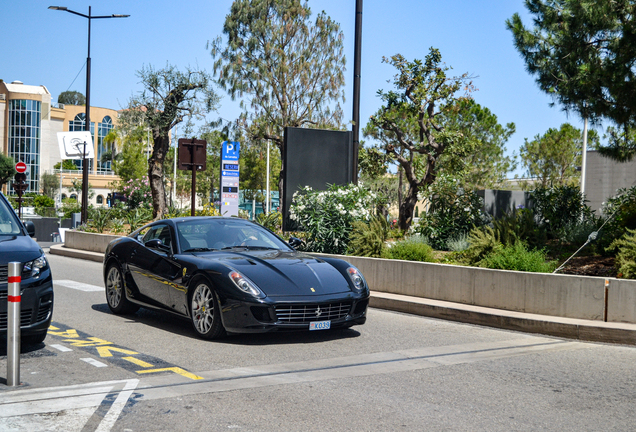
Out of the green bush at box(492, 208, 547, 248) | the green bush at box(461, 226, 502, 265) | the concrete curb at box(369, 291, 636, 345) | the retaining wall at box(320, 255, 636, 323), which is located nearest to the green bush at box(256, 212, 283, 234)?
the retaining wall at box(320, 255, 636, 323)

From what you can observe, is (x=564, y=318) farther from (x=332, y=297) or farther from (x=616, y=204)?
(x=616, y=204)

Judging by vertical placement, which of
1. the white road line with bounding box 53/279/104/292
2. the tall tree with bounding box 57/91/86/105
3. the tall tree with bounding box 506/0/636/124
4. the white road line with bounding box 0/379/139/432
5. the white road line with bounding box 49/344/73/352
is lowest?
the white road line with bounding box 53/279/104/292

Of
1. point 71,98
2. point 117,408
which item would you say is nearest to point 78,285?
point 117,408

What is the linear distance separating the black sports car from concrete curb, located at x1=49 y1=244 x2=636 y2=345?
2.23 meters

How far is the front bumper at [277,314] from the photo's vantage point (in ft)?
24.1

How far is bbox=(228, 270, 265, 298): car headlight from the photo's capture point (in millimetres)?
7383

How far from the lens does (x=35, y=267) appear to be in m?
6.84

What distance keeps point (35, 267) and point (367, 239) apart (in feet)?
23.5

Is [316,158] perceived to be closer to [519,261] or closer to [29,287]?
[519,261]

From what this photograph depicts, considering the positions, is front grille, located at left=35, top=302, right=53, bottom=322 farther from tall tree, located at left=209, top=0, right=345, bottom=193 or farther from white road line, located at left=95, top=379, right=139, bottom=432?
tall tree, located at left=209, top=0, right=345, bottom=193

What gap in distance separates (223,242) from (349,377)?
10.7 ft

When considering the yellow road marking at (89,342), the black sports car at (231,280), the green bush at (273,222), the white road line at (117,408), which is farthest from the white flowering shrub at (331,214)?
the white road line at (117,408)

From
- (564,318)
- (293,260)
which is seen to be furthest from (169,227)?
(564,318)

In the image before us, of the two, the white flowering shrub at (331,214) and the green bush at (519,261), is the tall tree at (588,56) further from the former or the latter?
the white flowering shrub at (331,214)
